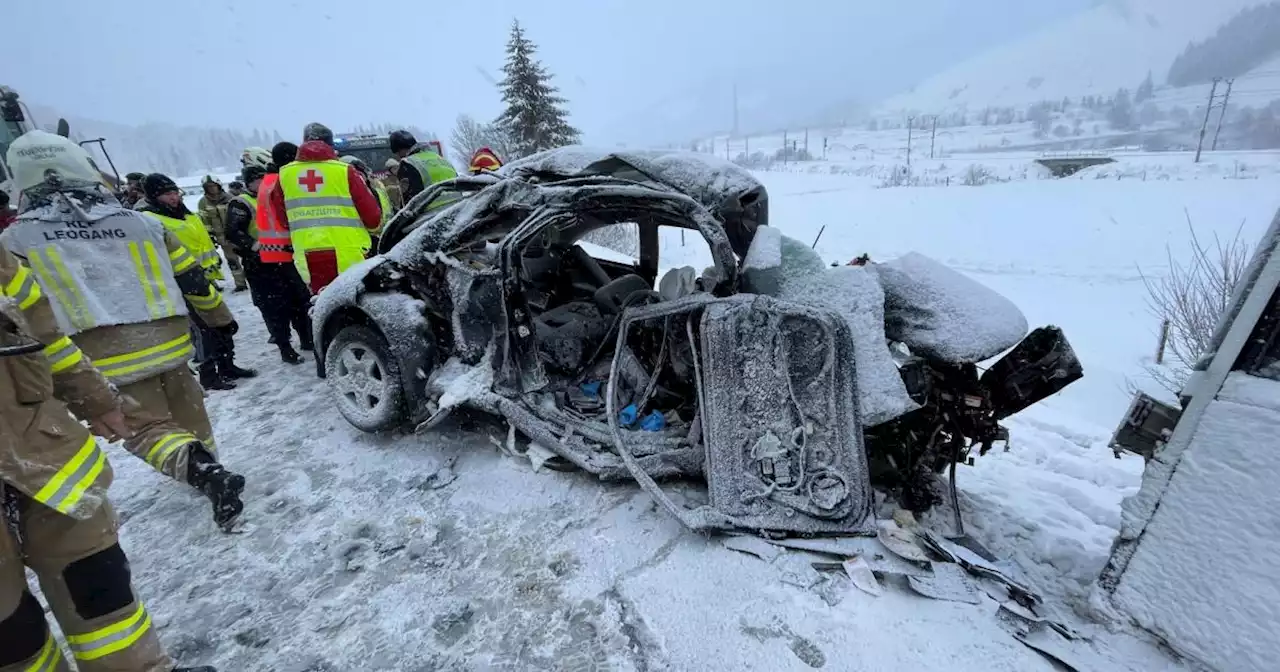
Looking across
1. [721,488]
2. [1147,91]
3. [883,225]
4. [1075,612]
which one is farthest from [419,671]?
[1147,91]

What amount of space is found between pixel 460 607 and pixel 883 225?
61.7 feet

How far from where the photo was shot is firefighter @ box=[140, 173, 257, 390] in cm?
426

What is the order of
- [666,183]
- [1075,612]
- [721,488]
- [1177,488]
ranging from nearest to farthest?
[1177,488]
[1075,612]
[721,488]
[666,183]

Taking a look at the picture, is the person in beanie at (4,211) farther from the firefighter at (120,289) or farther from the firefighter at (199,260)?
the firefighter at (120,289)

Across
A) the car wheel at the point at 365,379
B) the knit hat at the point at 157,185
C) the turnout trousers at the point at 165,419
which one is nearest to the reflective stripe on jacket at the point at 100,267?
the turnout trousers at the point at 165,419

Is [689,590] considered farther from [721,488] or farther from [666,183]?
[666,183]

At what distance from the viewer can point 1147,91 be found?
A: 84.2 m

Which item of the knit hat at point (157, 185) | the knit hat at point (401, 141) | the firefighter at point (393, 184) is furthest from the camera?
the firefighter at point (393, 184)

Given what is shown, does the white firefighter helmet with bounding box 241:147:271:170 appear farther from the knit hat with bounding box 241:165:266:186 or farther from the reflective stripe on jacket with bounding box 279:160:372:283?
the reflective stripe on jacket with bounding box 279:160:372:283

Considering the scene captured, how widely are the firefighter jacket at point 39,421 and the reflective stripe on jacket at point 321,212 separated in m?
2.53

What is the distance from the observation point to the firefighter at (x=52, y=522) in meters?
1.47

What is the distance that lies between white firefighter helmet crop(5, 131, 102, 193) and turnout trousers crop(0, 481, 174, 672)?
1.61 metres

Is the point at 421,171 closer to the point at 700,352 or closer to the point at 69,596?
the point at 700,352

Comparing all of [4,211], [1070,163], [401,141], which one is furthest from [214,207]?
[1070,163]
